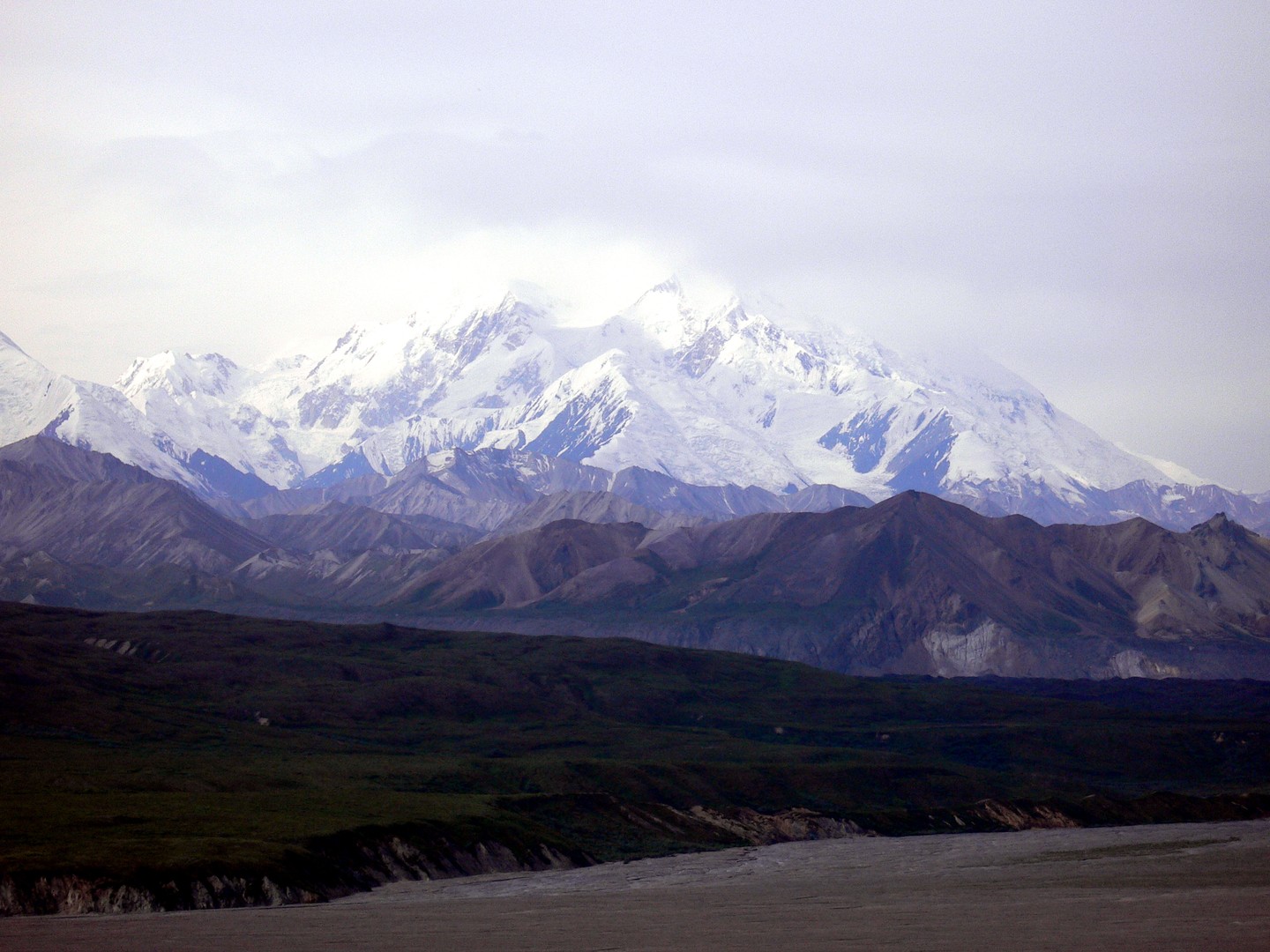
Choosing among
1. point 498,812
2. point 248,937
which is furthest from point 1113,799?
point 248,937

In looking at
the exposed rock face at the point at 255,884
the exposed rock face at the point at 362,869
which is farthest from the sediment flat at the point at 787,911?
the exposed rock face at the point at 362,869

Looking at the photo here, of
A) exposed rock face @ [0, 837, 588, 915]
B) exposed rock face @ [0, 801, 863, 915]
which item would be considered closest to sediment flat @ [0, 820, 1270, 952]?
exposed rock face @ [0, 837, 588, 915]

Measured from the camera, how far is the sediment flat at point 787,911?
7200 cm

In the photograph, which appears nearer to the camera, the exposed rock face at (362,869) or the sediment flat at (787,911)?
the sediment flat at (787,911)

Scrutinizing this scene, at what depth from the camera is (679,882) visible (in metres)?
113

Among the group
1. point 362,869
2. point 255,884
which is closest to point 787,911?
point 255,884

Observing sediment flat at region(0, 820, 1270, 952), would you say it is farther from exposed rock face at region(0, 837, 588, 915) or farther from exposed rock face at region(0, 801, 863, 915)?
exposed rock face at region(0, 801, 863, 915)

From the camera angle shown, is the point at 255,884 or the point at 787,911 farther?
the point at 255,884

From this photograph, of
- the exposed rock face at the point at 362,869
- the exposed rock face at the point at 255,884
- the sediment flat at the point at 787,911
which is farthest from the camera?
the exposed rock face at the point at 362,869

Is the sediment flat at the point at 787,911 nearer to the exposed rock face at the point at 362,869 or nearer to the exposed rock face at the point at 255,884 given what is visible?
the exposed rock face at the point at 255,884

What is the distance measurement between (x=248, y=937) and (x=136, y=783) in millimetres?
71047

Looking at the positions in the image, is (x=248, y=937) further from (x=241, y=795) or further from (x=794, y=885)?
(x=241, y=795)

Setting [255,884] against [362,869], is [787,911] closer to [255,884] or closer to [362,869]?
[255,884]

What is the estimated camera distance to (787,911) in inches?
3457
